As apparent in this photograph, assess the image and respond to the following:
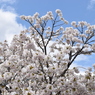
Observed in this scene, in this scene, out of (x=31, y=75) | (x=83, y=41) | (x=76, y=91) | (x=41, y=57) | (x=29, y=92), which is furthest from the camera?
(x=83, y=41)

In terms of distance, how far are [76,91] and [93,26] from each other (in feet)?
17.4

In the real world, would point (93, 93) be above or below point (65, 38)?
below

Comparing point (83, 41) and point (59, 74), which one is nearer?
point (59, 74)

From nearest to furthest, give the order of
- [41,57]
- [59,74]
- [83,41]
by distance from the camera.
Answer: [41,57], [59,74], [83,41]

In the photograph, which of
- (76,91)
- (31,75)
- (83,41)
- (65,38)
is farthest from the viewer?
(65,38)

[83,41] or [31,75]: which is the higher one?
[83,41]

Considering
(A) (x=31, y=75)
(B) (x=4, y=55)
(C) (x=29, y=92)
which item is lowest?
(C) (x=29, y=92)

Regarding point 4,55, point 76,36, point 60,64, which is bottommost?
point 60,64

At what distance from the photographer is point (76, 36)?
1157cm

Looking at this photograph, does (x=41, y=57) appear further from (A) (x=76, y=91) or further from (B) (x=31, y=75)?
(A) (x=76, y=91)

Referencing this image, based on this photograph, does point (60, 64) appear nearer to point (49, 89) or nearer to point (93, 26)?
point (49, 89)

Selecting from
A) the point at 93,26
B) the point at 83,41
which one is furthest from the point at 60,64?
the point at 93,26

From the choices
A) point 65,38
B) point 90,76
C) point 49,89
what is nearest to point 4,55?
point 65,38

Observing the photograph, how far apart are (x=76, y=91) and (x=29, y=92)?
259 centimetres
